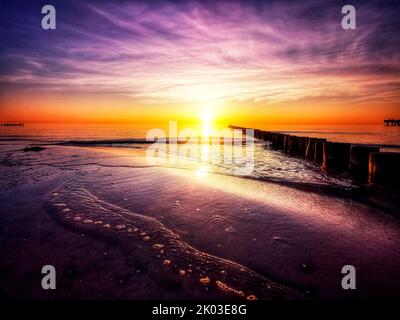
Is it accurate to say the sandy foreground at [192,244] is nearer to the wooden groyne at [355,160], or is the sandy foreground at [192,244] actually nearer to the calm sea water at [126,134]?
the wooden groyne at [355,160]

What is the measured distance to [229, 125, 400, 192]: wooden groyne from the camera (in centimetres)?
700

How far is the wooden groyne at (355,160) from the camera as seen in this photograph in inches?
276

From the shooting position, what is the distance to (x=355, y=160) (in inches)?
366

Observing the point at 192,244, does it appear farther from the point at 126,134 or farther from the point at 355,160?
the point at 126,134

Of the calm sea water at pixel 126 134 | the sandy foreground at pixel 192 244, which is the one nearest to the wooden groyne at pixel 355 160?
the sandy foreground at pixel 192 244

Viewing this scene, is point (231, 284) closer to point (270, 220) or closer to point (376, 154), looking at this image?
point (270, 220)

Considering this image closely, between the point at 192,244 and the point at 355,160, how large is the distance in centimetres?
883

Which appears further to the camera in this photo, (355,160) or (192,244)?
(355,160)

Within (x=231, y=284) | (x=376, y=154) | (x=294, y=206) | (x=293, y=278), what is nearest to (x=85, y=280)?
(x=231, y=284)

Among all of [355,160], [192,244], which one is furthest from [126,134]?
[192,244]

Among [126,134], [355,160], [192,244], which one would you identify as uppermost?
[126,134]

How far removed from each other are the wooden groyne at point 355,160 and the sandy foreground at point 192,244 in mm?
2306
